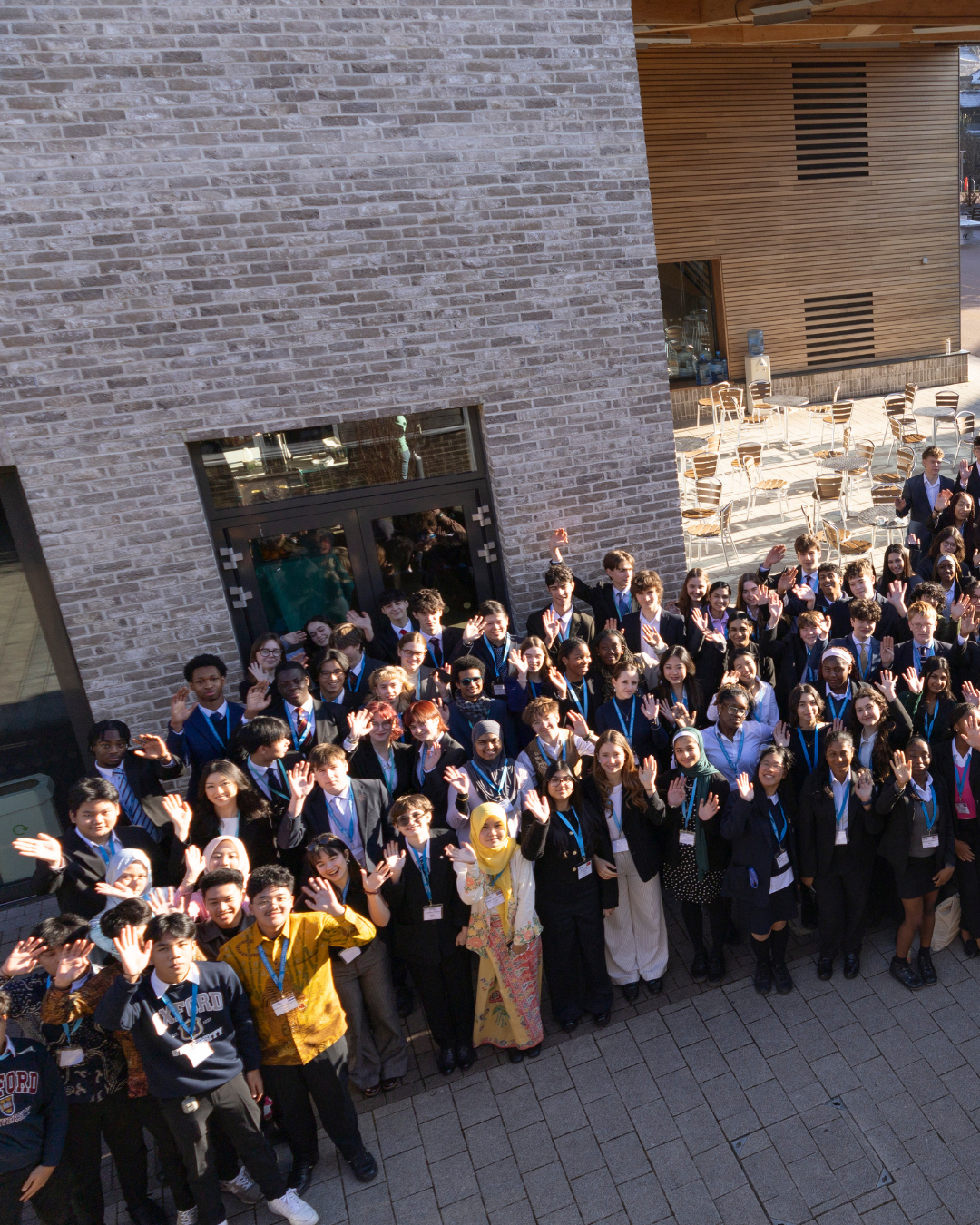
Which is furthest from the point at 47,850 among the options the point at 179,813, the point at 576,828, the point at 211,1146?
the point at 576,828

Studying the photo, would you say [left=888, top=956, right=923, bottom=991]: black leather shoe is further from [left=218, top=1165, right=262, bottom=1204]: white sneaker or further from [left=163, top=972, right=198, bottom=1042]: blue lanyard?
[left=163, top=972, right=198, bottom=1042]: blue lanyard

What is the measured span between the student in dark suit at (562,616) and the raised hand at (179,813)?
286 cm


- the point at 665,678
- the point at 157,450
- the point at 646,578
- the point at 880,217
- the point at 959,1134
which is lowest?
the point at 959,1134

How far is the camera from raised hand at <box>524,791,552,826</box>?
180 inches

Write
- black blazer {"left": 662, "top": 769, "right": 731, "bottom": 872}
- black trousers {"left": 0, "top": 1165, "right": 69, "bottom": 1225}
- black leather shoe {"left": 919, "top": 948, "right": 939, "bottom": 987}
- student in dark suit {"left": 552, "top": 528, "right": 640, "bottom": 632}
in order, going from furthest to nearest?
student in dark suit {"left": 552, "top": 528, "right": 640, "bottom": 632}, black leather shoe {"left": 919, "top": 948, "right": 939, "bottom": 987}, black blazer {"left": 662, "top": 769, "right": 731, "bottom": 872}, black trousers {"left": 0, "top": 1165, "right": 69, "bottom": 1225}

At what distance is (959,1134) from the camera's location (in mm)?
4129

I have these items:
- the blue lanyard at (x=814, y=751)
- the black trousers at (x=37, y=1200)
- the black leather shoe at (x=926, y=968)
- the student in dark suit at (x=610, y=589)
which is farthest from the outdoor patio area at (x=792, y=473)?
the black trousers at (x=37, y=1200)

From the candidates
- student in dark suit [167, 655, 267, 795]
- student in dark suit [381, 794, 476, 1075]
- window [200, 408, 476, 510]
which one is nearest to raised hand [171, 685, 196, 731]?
student in dark suit [167, 655, 267, 795]

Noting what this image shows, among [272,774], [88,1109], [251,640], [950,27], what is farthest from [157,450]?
[950,27]

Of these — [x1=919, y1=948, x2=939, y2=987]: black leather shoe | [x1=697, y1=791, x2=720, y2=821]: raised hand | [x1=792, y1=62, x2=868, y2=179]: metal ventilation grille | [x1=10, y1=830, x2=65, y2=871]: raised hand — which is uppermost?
[x1=792, y1=62, x2=868, y2=179]: metal ventilation grille

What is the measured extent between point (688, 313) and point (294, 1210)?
1719 cm

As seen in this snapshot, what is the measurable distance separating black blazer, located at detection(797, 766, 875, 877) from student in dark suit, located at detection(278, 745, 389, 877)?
7.70ft

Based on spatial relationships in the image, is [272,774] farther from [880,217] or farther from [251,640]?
[880,217]

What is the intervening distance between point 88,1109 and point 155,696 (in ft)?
10.0
